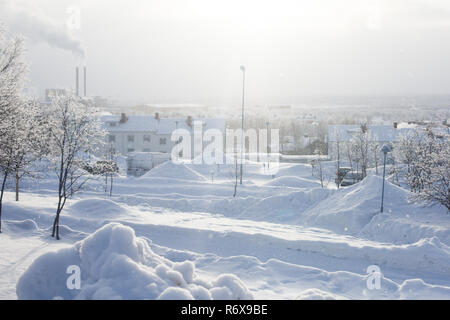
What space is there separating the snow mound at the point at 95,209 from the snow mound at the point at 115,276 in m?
10.9

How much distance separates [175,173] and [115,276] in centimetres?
2735

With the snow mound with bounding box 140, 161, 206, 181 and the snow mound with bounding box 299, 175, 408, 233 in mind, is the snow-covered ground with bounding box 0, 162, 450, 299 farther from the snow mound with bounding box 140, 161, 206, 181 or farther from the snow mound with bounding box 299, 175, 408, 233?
the snow mound with bounding box 140, 161, 206, 181

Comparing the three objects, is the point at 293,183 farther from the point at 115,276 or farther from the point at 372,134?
the point at 115,276

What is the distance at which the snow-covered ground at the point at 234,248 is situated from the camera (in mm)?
6598

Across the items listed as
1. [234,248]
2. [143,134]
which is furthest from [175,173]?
[143,134]

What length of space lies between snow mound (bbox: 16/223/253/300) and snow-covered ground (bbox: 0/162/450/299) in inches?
0.7

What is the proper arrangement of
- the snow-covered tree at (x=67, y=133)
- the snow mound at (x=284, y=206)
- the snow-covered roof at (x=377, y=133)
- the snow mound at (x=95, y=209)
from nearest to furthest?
1. the snow-covered tree at (x=67, y=133)
2. the snow mound at (x=95, y=209)
3. the snow mound at (x=284, y=206)
4. the snow-covered roof at (x=377, y=133)

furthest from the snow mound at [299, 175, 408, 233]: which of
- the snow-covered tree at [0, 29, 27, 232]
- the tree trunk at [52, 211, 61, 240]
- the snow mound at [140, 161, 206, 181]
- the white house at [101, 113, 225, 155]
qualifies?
the white house at [101, 113, 225, 155]

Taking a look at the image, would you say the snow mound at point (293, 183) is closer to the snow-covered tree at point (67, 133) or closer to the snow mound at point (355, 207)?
the snow mound at point (355, 207)

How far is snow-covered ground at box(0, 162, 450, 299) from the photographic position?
21.6ft

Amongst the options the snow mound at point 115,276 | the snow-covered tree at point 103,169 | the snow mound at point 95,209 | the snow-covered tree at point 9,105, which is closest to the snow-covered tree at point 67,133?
the snow-covered tree at point 9,105
